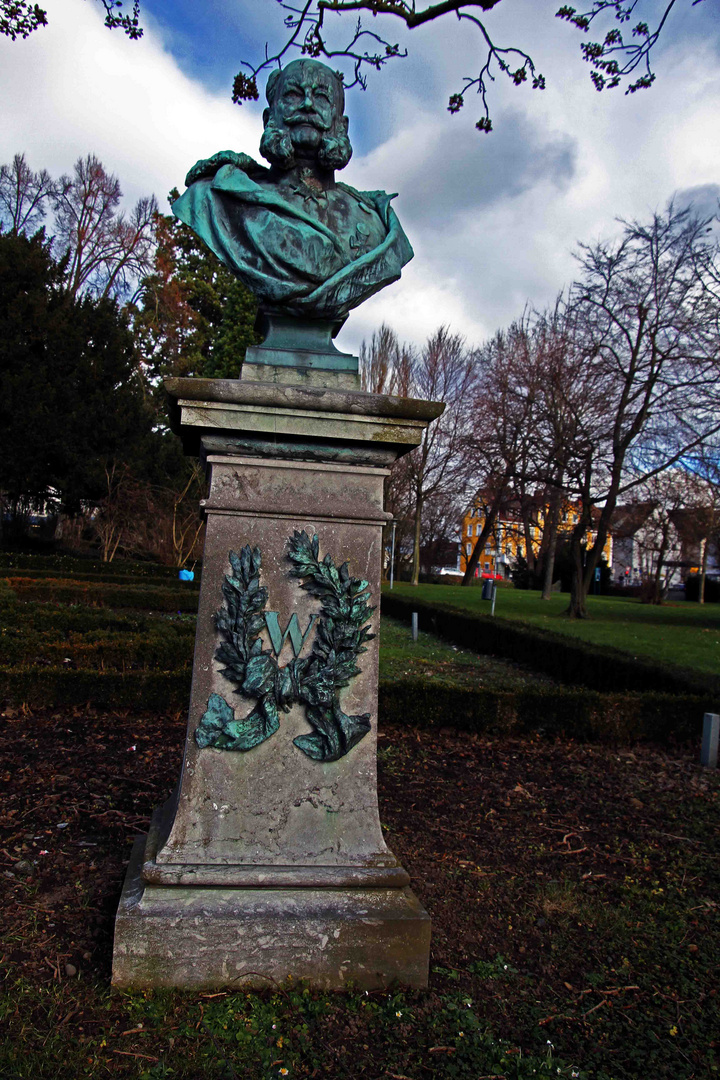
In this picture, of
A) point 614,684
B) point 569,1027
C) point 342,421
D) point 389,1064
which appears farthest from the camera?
point 614,684

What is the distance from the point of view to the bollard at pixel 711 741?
615 cm

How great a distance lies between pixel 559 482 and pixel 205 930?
60.5 ft

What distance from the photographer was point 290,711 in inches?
113

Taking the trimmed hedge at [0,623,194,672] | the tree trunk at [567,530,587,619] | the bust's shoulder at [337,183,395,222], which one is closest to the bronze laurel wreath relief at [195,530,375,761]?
the bust's shoulder at [337,183,395,222]

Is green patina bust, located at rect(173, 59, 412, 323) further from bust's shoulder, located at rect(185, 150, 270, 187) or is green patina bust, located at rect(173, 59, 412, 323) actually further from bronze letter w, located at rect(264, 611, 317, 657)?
bronze letter w, located at rect(264, 611, 317, 657)

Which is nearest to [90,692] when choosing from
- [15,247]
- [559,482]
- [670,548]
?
[559,482]

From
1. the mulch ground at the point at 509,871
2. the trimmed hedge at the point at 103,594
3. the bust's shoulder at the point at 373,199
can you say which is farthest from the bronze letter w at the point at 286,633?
the trimmed hedge at the point at 103,594

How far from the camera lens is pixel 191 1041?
2.29 m

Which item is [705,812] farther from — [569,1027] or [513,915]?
[569,1027]

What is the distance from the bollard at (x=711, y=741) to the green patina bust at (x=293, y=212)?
4892 millimetres

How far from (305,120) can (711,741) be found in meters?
5.58

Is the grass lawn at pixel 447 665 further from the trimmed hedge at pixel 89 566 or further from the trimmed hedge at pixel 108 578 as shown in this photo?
the trimmed hedge at pixel 89 566

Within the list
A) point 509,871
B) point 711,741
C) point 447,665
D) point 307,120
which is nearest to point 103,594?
point 447,665

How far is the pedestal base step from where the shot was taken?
2521mm
